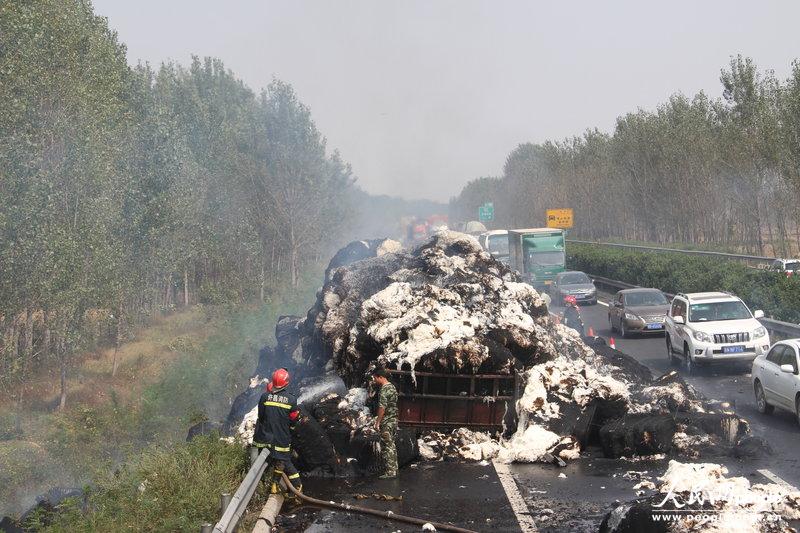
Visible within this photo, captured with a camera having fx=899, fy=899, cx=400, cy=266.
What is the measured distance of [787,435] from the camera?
44.2 feet

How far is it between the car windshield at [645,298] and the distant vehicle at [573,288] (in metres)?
8.75

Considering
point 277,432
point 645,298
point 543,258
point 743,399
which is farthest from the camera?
point 543,258

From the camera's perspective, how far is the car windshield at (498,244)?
161ft

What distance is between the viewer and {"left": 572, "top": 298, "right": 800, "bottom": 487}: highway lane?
11492mm

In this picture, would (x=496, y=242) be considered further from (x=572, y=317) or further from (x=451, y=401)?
(x=451, y=401)

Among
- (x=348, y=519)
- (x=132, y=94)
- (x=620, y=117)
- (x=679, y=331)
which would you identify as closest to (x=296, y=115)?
(x=132, y=94)

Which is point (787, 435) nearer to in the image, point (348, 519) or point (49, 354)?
point (348, 519)

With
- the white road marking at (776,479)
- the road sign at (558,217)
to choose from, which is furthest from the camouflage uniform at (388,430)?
the road sign at (558,217)

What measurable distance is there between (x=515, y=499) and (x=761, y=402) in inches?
284

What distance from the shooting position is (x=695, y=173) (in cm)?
6072

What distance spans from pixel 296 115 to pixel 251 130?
3.21 metres

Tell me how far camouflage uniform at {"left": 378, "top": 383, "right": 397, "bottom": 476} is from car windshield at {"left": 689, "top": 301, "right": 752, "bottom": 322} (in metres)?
11.9

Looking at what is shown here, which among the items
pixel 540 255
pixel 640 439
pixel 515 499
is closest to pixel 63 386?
pixel 640 439

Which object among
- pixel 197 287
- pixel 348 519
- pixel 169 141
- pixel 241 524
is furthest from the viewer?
pixel 197 287
